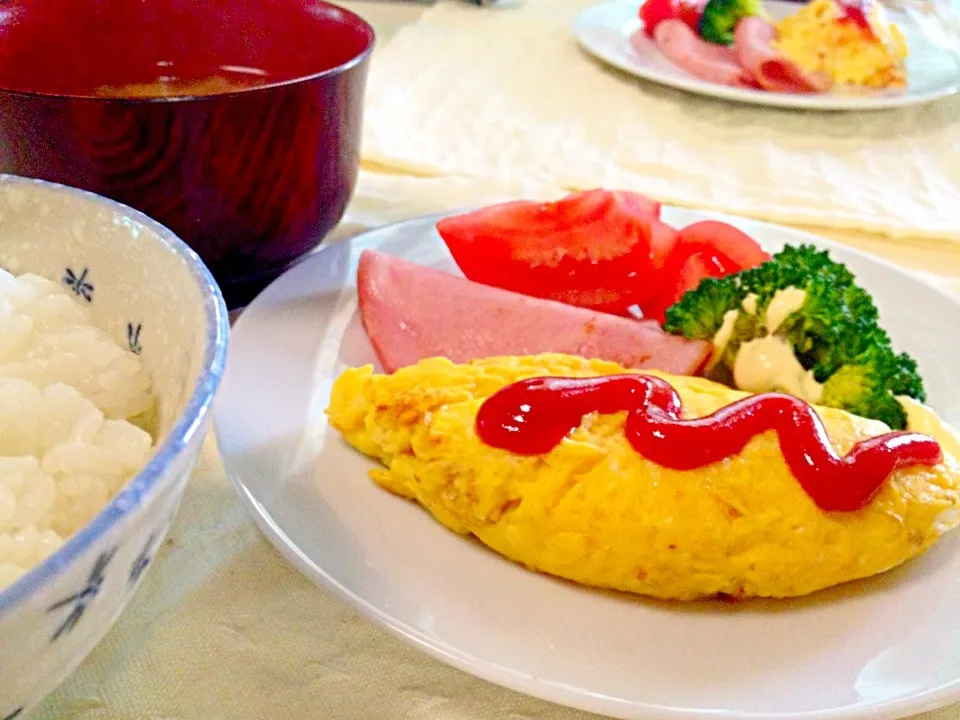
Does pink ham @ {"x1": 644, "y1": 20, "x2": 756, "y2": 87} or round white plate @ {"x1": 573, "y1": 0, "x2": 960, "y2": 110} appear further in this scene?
pink ham @ {"x1": 644, "y1": 20, "x2": 756, "y2": 87}

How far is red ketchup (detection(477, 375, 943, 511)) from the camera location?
0.89 meters

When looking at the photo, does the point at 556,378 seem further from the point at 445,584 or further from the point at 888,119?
the point at 888,119

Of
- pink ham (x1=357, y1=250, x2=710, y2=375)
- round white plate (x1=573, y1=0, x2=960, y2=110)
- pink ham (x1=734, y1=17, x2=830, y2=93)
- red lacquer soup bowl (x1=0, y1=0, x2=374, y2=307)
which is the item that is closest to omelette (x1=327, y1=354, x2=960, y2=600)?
pink ham (x1=357, y1=250, x2=710, y2=375)

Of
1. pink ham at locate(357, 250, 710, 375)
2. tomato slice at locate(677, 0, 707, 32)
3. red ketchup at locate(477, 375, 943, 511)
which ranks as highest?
tomato slice at locate(677, 0, 707, 32)

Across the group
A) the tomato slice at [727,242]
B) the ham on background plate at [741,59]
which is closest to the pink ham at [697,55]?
the ham on background plate at [741,59]

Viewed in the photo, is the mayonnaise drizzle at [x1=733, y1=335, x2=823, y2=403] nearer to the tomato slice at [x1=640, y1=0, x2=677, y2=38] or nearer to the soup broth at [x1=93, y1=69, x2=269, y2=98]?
the soup broth at [x1=93, y1=69, x2=269, y2=98]

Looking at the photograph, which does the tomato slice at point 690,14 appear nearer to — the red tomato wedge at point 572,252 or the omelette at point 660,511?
the red tomato wedge at point 572,252

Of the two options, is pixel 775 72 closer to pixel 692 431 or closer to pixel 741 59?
pixel 741 59

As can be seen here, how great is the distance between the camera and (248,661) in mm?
820

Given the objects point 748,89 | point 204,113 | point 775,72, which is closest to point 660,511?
point 204,113

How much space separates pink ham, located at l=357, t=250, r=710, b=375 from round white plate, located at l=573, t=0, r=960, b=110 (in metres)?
1.26

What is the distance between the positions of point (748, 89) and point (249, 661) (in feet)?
6.88

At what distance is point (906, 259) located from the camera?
1695 millimetres

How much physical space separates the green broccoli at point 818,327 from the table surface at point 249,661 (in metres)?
0.45
